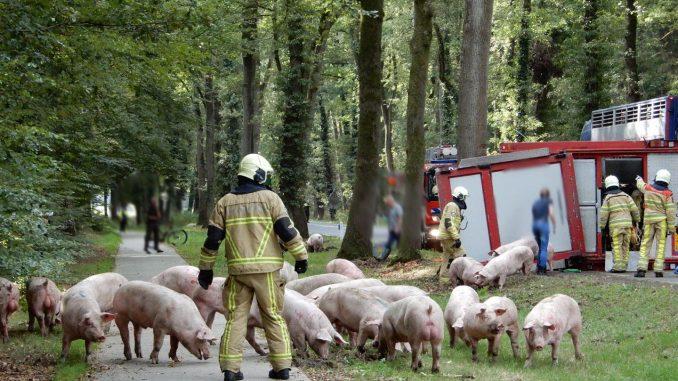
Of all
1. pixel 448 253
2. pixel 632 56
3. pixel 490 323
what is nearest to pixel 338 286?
pixel 490 323

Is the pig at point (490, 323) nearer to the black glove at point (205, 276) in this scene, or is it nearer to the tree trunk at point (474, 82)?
the black glove at point (205, 276)

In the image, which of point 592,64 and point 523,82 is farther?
point 523,82

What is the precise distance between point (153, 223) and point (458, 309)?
7326mm

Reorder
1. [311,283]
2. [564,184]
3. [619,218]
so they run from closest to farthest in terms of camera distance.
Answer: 1. [311,283]
2. [619,218]
3. [564,184]

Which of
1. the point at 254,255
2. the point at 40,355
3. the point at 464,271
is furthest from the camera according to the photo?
the point at 464,271

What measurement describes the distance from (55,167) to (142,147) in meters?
13.9

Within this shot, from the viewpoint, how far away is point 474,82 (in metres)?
22.5

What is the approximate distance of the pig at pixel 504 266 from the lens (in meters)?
17.9

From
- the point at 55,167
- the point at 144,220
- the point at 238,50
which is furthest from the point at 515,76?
the point at 144,220

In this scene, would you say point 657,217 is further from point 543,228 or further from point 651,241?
point 543,228

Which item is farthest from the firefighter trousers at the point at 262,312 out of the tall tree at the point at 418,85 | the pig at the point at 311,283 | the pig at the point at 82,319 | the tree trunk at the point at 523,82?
the tree trunk at the point at 523,82

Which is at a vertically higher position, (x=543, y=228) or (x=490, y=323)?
(x=543, y=228)

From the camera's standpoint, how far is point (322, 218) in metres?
50.4

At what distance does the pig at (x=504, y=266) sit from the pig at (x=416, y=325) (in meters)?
6.90
